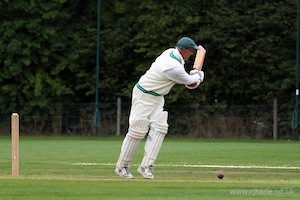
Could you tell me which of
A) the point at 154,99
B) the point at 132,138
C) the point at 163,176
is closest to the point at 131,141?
the point at 132,138

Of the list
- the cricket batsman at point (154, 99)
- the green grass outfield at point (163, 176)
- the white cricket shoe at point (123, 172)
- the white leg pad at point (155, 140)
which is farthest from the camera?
the white cricket shoe at point (123, 172)

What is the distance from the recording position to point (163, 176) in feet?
53.1

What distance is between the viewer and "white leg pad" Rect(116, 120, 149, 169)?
50.6ft

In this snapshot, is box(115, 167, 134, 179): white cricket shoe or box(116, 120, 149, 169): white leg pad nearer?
box(116, 120, 149, 169): white leg pad

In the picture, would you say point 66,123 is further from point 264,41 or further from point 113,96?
point 264,41

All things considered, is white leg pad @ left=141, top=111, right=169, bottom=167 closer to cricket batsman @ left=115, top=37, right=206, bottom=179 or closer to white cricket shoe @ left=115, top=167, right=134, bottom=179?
cricket batsman @ left=115, top=37, right=206, bottom=179

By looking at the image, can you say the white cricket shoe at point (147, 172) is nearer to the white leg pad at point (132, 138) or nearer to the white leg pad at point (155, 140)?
the white leg pad at point (155, 140)

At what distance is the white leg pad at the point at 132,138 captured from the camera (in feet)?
50.6

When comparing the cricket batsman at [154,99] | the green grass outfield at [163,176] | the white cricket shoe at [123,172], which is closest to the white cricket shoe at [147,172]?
the cricket batsman at [154,99]

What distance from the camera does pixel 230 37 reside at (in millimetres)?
41812

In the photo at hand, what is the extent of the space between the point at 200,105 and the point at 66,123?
5671mm

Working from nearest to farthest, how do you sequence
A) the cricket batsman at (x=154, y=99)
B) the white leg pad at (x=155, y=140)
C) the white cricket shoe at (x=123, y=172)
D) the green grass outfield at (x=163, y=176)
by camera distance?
1. the green grass outfield at (x=163, y=176)
2. the cricket batsman at (x=154, y=99)
3. the white leg pad at (x=155, y=140)
4. the white cricket shoe at (x=123, y=172)

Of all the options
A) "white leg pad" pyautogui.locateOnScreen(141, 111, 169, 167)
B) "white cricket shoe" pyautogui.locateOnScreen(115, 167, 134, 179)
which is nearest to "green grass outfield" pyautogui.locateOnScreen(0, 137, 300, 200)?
"white cricket shoe" pyautogui.locateOnScreen(115, 167, 134, 179)

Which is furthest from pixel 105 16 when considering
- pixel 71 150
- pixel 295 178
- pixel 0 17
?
pixel 295 178
